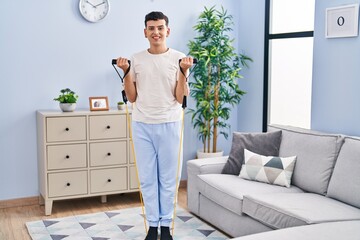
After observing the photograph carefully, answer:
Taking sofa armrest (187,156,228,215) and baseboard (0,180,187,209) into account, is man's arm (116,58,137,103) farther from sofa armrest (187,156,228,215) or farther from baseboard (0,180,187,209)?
baseboard (0,180,187,209)

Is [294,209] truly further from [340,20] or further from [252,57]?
[252,57]

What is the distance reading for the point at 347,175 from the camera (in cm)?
334

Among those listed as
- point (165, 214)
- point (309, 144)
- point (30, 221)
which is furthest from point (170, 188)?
point (30, 221)

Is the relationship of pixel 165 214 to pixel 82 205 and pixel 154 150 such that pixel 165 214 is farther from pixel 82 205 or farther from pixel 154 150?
pixel 82 205

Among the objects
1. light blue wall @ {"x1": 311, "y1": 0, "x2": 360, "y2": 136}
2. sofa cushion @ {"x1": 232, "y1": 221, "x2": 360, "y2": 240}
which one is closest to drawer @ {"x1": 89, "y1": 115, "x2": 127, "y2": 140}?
light blue wall @ {"x1": 311, "y1": 0, "x2": 360, "y2": 136}

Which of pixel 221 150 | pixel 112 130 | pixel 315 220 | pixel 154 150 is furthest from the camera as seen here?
pixel 221 150

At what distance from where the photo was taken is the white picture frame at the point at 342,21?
12.3 feet

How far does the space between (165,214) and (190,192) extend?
2.51 ft

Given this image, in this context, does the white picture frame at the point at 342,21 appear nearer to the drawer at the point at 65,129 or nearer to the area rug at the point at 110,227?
the area rug at the point at 110,227

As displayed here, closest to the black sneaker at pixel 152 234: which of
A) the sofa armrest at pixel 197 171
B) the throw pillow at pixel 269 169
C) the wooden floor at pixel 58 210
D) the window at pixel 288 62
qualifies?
the sofa armrest at pixel 197 171

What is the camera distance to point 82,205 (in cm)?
464

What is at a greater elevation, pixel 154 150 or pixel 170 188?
pixel 154 150

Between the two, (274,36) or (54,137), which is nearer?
(54,137)

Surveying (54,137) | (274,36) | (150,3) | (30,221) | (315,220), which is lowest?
(30,221)
